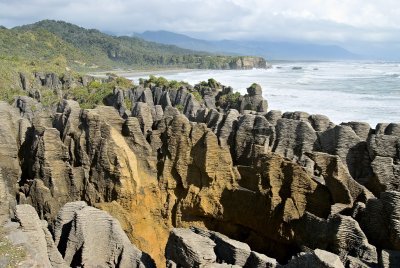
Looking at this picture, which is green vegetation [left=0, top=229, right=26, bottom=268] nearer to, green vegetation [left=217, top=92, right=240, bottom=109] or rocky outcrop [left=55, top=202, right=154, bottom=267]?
rocky outcrop [left=55, top=202, right=154, bottom=267]

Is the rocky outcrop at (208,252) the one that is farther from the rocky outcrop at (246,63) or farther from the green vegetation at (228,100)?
the rocky outcrop at (246,63)

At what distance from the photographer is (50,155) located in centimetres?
1109

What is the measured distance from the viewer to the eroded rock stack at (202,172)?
32.6 feet

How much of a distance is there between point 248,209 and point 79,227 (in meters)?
4.09

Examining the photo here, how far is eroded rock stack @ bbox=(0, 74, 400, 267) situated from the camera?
9927 millimetres

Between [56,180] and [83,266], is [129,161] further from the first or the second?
[83,266]

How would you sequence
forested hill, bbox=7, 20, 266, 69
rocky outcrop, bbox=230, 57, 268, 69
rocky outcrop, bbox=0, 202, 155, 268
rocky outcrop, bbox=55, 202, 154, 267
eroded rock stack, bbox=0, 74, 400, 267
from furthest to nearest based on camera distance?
1. rocky outcrop, bbox=230, 57, 268, 69
2. forested hill, bbox=7, 20, 266, 69
3. eroded rock stack, bbox=0, 74, 400, 267
4. rocky outcrop, bbox=55, 202, 154, 267
5. rocky outcrop, bbox=0, 202, 155, 268

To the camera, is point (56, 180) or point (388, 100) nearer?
point (56, 180)

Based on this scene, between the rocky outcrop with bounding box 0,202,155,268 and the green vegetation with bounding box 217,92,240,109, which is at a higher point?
the rocky outcrop with bounding box 0,202,155,268

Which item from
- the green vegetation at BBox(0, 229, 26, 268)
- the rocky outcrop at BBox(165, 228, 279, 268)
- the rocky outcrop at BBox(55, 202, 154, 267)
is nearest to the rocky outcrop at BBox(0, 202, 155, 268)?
the rocky outcrop at BBox(55, 202, 154, 267)

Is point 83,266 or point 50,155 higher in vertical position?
point 50,155

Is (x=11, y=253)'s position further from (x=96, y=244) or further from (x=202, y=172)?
(x=202, y=172)

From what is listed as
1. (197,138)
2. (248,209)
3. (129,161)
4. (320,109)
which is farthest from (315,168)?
(320,109)

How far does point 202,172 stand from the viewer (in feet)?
37.6
